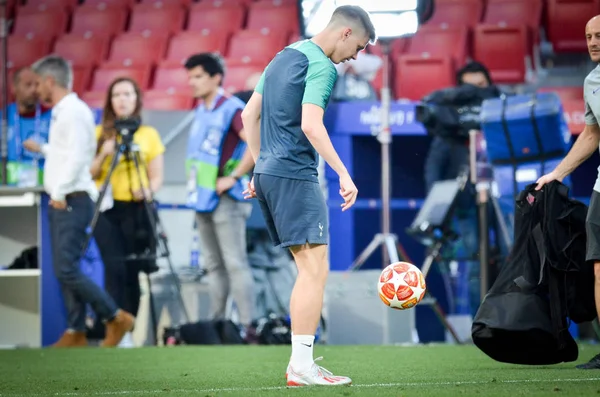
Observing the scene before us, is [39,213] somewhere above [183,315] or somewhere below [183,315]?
above

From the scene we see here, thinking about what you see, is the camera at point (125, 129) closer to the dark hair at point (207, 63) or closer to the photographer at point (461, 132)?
the dark hair at point (207, 63)

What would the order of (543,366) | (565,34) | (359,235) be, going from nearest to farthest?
(543,366)
(359,235)
(565,34)

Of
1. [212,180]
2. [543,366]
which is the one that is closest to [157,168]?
[212,180]

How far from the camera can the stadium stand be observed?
11492mm

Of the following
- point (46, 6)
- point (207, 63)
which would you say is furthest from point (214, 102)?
point (46, 6)

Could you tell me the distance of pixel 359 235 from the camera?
34.3ft

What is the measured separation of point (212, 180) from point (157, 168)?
2.51ft

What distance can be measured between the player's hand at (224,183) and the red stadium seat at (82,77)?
17.4ft

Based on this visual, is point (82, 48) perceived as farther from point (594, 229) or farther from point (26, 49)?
point (594, 229)

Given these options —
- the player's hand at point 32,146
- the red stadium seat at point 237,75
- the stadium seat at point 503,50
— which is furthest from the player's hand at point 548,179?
the red stadium seat at point 237,75

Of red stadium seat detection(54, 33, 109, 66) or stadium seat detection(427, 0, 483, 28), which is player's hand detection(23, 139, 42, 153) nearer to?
red stadium seat detection(54, 33, 109, 66)

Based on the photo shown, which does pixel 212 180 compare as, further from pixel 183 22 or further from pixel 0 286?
pixel 183 22

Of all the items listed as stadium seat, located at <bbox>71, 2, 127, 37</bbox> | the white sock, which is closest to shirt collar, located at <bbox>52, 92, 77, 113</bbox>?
the white sock

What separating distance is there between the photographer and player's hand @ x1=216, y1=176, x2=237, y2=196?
145cm
